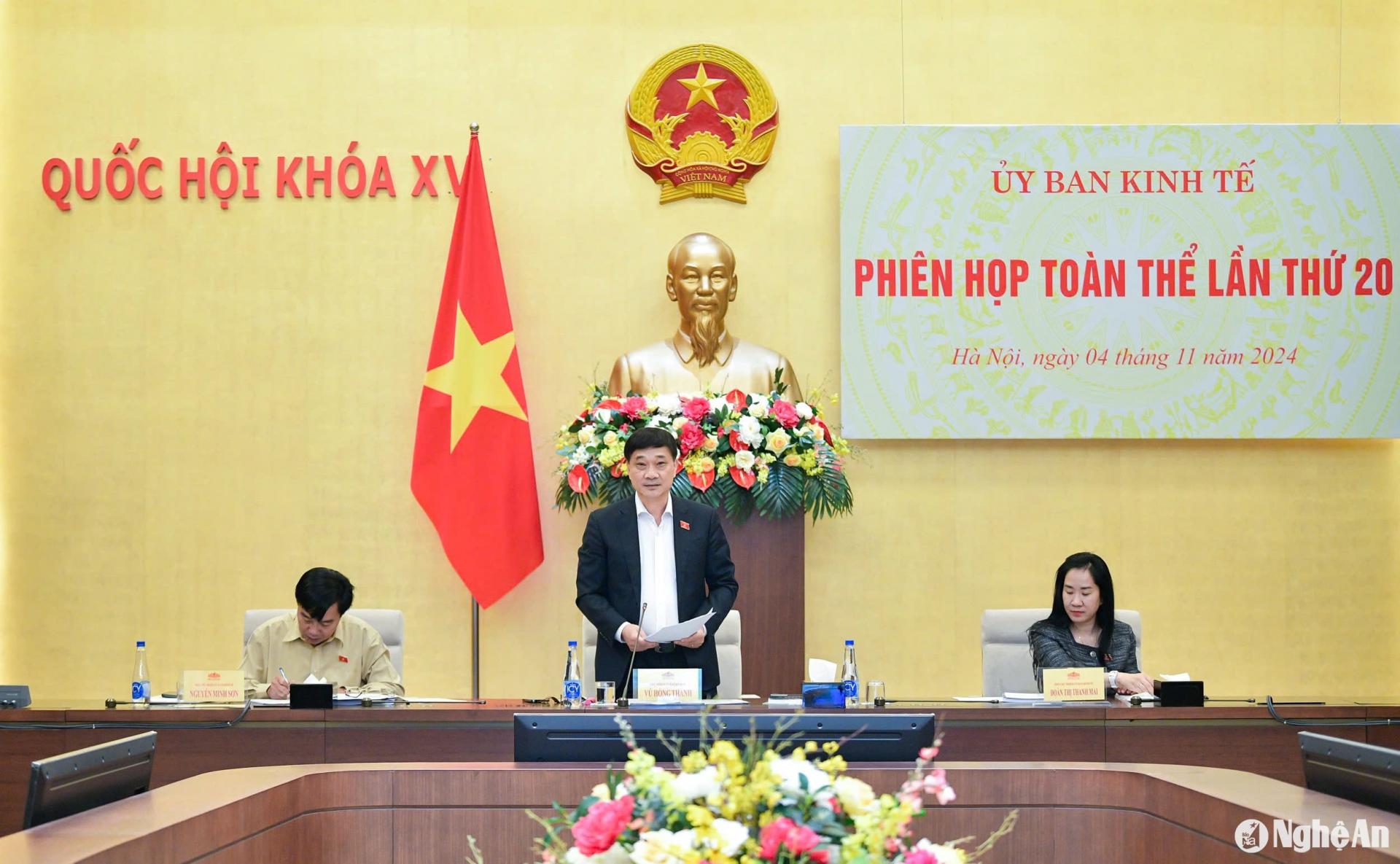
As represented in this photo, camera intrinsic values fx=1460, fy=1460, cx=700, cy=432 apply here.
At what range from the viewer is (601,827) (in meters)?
1.48

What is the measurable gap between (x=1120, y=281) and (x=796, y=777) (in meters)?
4.96

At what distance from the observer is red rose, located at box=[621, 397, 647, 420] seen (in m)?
5.45

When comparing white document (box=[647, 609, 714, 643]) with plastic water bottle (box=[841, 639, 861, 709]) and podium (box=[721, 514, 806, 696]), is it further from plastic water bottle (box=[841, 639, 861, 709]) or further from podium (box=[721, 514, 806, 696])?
podium (box=[721, 514, 806, 696])

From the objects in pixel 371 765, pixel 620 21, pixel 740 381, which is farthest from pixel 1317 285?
pixel 371 765

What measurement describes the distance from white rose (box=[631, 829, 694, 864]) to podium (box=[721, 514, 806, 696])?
402 cm

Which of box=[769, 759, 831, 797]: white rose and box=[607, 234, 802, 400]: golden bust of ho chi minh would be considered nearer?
box=[769, 759, 831, 797]: white rose

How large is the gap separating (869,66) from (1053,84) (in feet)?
2.61

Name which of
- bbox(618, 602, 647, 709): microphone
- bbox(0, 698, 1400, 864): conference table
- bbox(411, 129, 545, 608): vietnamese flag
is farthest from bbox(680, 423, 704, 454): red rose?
bbox(0, 698, 1400, 864): conference table

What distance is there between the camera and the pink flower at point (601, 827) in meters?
1.48

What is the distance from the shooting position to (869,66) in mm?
A: 6242

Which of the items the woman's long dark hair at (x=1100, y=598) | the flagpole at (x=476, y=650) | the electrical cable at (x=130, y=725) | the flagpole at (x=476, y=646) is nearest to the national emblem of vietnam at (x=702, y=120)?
the flagpole at (x=476, y=646)

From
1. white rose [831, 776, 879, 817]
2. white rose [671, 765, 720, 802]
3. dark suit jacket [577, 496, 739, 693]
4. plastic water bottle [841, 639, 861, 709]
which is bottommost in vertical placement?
plastic water bottle [841, 639, 861, 709]

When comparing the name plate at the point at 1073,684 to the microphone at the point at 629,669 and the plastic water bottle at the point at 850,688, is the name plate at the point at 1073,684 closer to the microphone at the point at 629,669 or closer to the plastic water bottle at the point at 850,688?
the plastic water bottle at the point at 850,688

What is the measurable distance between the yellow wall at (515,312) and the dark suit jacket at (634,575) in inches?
76.4
